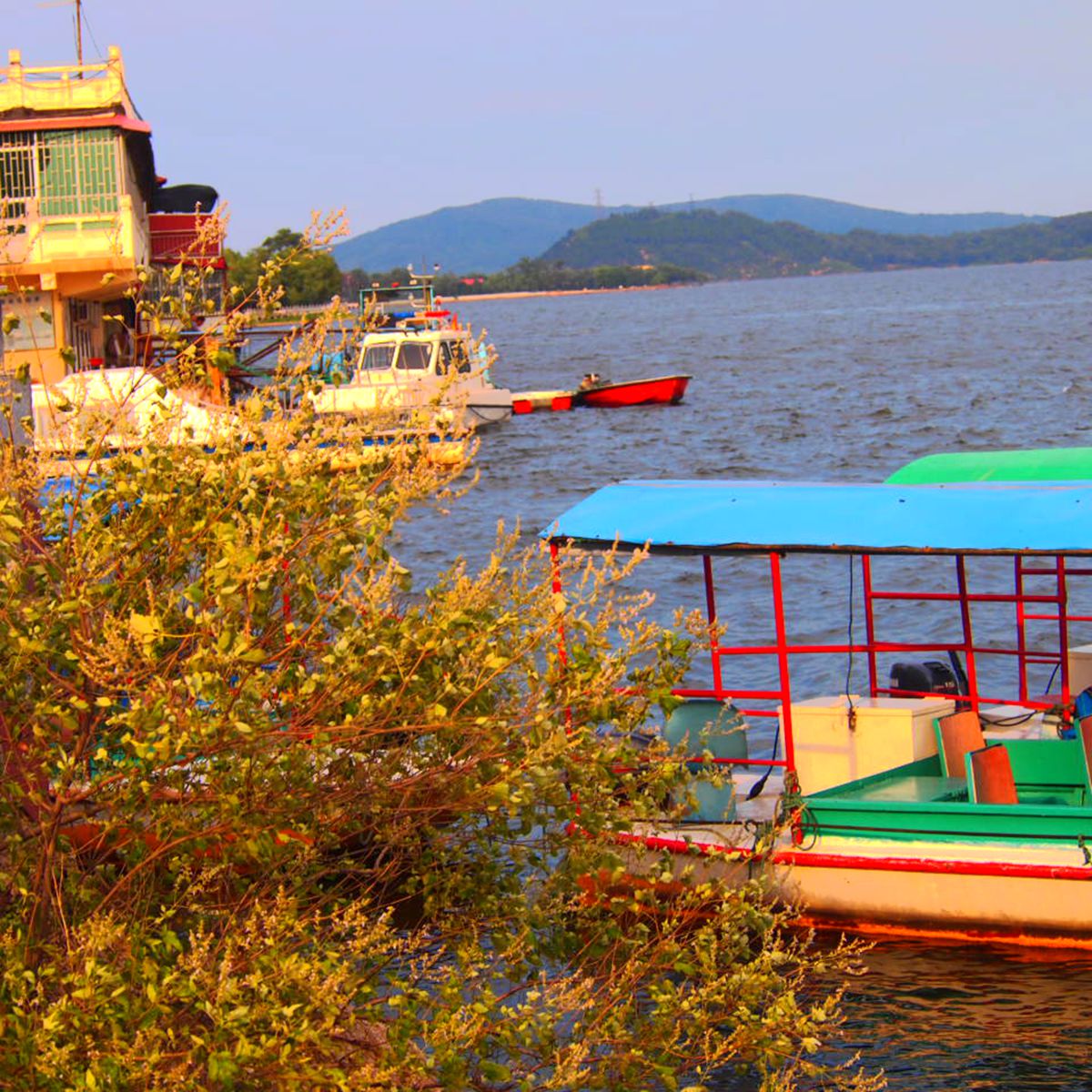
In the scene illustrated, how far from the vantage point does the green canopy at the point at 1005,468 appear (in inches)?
488

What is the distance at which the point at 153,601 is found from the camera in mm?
5176

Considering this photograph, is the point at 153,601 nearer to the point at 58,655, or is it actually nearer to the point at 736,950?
the point at 58,655

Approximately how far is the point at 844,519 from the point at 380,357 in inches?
1217

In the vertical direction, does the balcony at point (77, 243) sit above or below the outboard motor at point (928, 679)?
above

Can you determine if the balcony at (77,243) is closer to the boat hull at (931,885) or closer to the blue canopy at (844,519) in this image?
the blue canopy at (844,519)

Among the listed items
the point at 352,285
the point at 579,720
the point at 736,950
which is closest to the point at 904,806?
the point at 736,950

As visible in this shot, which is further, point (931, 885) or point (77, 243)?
point (77, 243)

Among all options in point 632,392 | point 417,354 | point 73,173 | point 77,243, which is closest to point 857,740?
point 77,243

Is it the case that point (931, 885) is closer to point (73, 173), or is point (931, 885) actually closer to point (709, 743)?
point (709, 743)

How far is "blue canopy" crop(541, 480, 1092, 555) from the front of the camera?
32.9ft

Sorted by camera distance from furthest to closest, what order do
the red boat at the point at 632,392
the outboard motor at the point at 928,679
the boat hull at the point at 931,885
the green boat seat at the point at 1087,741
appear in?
1. the red boat at the point at 632,392
2. the outboard motor at the point at 928,679
3. the green boat seat at the point at 1087,741
4. the boat hull at the point at 931,885

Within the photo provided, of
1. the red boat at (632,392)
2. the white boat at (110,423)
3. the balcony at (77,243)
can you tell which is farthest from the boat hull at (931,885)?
the red boat at (632,392)

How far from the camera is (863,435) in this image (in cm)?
4247

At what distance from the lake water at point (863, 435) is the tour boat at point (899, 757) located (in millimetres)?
474
